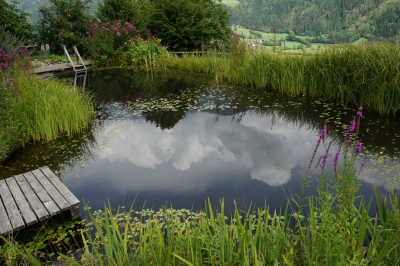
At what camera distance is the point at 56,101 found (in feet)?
16.8

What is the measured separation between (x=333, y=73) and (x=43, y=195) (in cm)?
548

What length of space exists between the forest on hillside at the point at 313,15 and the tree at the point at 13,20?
11.9 metres

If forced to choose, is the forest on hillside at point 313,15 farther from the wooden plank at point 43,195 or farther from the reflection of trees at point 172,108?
the wooden plank at point 43,195

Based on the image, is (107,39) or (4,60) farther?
(107,39)

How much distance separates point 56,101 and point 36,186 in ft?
7.33

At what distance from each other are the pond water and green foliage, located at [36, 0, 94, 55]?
8.11 m

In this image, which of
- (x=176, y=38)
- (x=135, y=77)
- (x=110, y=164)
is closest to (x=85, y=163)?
(x=110, y=164)

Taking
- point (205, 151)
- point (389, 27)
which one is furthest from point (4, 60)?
point (389, 27)

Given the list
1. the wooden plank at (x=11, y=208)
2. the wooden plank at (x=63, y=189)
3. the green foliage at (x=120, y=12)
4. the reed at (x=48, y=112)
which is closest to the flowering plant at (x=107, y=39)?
the green foliage at (x=120, y=12)

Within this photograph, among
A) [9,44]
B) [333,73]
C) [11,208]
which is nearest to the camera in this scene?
[11,208]

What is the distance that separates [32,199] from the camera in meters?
3.02

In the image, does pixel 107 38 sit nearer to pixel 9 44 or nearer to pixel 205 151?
pixel 9 44

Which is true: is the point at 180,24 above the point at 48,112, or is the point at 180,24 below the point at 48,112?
above

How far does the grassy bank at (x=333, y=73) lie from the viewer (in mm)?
5352
